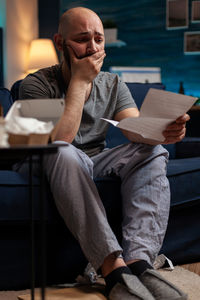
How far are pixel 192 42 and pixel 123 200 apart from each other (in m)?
2.94

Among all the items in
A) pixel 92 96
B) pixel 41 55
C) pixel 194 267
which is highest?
pixel 41 55

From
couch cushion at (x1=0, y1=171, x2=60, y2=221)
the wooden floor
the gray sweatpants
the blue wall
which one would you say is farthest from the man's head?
the blue wall

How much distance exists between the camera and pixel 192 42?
13.4 ft

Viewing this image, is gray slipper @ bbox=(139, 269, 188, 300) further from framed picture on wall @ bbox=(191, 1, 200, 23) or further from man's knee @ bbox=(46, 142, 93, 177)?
framed picture on wall @ bbox=(191, 1, 200, 23)

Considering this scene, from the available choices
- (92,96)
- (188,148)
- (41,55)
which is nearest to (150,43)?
(41,55)

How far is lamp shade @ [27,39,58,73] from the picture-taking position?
4125 mm

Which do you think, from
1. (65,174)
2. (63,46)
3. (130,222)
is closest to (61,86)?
(63,46)

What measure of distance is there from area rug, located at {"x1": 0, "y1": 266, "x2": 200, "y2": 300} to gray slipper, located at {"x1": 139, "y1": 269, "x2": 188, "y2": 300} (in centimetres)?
15

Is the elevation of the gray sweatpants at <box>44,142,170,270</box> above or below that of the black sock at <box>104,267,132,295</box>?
above

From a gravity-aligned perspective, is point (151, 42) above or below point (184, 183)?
above

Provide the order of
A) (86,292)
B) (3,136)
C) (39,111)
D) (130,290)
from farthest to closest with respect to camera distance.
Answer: (86,292)
(130,290)
(39,111)
(3,136)

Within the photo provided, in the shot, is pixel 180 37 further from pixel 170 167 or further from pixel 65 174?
pixel 65 174

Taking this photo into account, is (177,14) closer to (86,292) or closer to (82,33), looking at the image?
(82,33)

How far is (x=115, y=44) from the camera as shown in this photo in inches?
170
